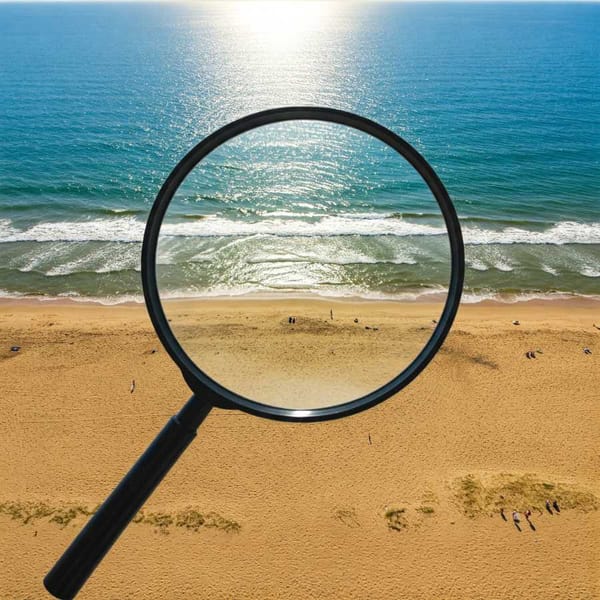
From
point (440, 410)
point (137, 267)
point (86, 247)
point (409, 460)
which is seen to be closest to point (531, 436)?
point (440, 410)

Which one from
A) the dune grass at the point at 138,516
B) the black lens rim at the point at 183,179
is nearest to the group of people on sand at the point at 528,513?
the dune grass at the point at 138,516

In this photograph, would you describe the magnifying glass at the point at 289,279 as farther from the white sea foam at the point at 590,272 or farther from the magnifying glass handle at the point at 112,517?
the white sea foam at the point at 590,272

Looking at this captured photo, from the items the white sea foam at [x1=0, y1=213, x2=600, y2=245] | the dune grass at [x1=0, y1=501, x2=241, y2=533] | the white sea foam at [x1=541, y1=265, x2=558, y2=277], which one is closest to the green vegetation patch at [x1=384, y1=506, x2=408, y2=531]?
the dune grass at [x1=0, y1=501, x2=241, y2=533]

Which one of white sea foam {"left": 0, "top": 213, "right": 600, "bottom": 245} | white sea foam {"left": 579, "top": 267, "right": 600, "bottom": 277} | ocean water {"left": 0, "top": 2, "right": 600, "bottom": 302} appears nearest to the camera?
ocean water {"left": 0, "top": 2, "right": 600, "bottom": 302}

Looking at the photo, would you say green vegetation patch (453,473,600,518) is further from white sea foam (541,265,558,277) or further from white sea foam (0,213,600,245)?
white sea foam (541,265,558,277)

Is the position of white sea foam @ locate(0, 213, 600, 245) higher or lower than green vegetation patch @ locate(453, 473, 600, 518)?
higher

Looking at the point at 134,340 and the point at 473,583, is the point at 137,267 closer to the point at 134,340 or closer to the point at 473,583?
the point at 134,340
